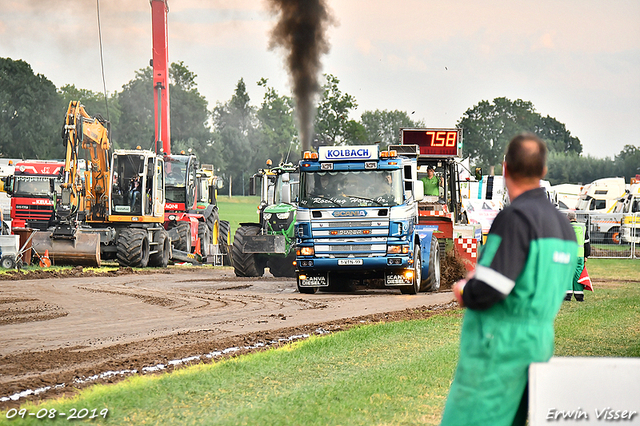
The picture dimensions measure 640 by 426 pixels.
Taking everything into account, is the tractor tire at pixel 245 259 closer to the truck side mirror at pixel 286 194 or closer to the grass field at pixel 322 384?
the truck side mirror at pixel 286 194

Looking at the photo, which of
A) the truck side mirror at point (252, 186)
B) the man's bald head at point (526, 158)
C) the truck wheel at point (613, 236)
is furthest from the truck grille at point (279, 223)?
the truck wheel at point (613, 236)

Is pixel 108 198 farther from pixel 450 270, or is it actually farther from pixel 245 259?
pixel 450 270

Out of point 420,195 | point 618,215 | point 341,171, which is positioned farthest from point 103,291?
point 618,215

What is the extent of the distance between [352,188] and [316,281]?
228 cm

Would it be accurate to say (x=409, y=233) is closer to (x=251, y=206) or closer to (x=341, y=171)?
(x=341, y=171)

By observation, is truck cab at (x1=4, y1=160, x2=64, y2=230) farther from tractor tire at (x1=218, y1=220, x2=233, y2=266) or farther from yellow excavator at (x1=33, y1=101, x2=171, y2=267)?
yellow excavator at (x1=33, y1=101, x2=171, y2=267)

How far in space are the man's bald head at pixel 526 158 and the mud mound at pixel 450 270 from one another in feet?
57.2

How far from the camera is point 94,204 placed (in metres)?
25.9

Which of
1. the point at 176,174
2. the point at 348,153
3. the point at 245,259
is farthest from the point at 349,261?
the point at 176,174

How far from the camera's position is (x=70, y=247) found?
77.9 feet

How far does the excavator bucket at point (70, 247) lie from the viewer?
2364cm

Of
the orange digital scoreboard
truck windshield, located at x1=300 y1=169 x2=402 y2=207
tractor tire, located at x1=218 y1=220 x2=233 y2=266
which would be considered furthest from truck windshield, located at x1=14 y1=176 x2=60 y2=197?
truck windshield, located at x1=300 y1=169 x2=402 y2=207

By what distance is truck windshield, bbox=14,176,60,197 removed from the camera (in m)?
33.5

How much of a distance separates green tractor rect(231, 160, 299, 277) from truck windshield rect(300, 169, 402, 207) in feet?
7.39
